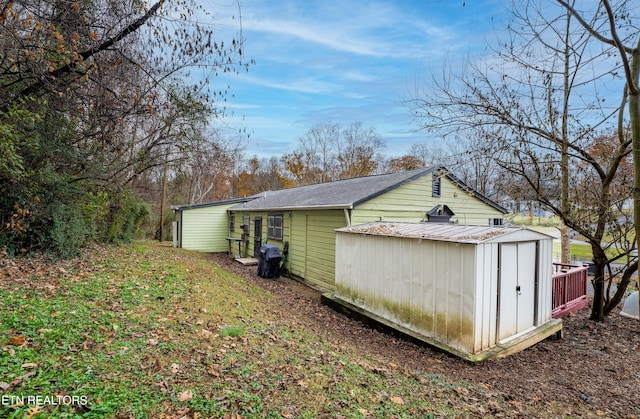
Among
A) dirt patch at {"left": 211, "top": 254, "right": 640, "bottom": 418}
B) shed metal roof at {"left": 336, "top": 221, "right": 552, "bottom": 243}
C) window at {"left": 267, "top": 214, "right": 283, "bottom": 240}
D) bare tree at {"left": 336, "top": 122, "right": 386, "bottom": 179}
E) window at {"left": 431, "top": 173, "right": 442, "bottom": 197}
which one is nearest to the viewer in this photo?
dirt patch at {"left": 211, "top": 254, "right": 640, "bottom": 418}

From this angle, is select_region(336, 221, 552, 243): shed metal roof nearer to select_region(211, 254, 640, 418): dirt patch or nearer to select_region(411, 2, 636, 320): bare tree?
select_region(411, 2, 636, 320): bare tree

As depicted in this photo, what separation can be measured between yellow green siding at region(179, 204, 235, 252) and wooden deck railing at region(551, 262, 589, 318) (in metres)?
15.3

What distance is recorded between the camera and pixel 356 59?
8250mm

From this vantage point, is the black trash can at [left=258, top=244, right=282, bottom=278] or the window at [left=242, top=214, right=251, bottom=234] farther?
the window at [left=242, top=214, right=251, bottom=234]

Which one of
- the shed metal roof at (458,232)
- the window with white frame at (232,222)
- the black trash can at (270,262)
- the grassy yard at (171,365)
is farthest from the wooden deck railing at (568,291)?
the window with white frame at (232,222)

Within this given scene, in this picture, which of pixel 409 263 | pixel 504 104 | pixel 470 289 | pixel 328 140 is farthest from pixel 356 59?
pixel 328 140

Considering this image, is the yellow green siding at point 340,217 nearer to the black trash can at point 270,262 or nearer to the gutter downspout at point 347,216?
the gutter downspout at point 347,216

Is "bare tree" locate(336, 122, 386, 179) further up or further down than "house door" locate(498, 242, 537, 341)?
further up

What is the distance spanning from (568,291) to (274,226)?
9806 millimetres

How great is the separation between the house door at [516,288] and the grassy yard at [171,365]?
1978 millimetres

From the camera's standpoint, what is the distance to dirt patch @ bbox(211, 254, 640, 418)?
13.5 feet

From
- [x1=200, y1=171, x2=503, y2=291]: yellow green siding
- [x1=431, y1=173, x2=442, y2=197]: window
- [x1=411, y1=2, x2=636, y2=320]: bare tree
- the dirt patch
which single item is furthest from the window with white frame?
[x1=411, y1=2, x2=636, y2=320]: bare tree

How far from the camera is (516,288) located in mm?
5758

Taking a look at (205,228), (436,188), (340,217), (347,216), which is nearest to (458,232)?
(347,216)
